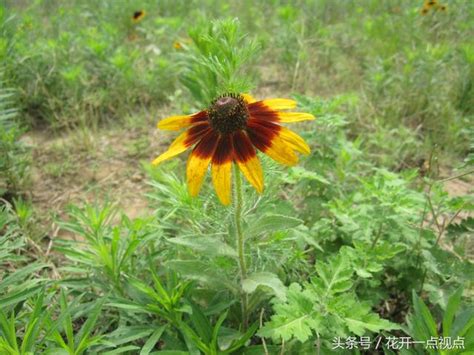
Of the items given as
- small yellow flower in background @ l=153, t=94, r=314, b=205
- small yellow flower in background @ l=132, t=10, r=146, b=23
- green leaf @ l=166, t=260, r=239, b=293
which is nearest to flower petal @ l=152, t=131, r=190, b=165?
small yellow flower in background @ l=153, t=94, r=314, b=205

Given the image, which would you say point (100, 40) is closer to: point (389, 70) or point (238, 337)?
point (389, 70)

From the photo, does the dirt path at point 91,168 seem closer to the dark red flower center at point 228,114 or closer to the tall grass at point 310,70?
the tall grass at point 310,70

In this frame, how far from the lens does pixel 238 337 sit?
59.9 inches

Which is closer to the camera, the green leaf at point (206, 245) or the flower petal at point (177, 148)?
the flower petal at point (177, 148)

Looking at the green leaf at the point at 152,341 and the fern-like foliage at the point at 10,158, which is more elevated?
the fern-like foliage at the point at 10,158

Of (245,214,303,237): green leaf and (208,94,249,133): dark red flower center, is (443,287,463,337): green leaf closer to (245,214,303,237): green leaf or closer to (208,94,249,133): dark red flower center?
(245,214,303,237): green leaf

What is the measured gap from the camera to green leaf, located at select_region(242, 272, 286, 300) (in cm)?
133

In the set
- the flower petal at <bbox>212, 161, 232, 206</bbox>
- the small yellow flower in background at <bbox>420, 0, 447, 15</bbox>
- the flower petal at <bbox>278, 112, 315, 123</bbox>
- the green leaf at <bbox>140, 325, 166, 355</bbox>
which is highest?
the small yellow flower in background at <bbox>420, 0, 447, 15</bbox>

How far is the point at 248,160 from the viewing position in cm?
120

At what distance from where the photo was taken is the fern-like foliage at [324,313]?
1.29 m


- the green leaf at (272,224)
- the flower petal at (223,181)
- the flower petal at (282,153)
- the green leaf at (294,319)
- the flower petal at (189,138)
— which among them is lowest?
the green leaf at (294,319)

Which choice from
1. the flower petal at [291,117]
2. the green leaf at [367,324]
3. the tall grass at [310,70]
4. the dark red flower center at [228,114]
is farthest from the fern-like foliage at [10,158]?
the green leaf at [367,324]

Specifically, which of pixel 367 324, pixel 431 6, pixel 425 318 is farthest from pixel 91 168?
pixel 431 6

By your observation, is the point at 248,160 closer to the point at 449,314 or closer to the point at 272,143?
the point at 272,143
